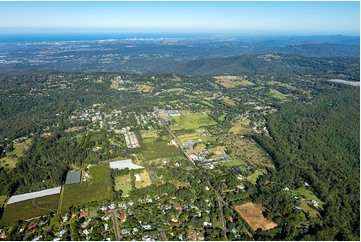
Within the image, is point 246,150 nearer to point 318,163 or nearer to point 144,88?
point 318,163

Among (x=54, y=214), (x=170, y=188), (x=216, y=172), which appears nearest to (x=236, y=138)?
(x=216, y=172)

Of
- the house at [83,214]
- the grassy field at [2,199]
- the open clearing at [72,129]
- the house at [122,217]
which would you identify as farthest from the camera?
the open clearing at [72,129]

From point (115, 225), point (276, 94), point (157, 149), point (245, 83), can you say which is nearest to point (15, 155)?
point (157, 149)

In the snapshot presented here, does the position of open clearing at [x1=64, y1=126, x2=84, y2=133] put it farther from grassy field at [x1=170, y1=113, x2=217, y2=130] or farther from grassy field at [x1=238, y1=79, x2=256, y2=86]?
grassy field at [x1=238, y1=79, x2=256, y2=86]

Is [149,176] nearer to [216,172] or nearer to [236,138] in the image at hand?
[216,172]

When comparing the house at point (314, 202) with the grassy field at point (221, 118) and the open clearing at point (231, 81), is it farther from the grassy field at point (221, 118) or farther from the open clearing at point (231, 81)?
the open clearing at point (231, 81)

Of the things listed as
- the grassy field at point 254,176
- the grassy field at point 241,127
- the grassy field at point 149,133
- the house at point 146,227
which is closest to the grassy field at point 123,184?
the house at point 146,227
